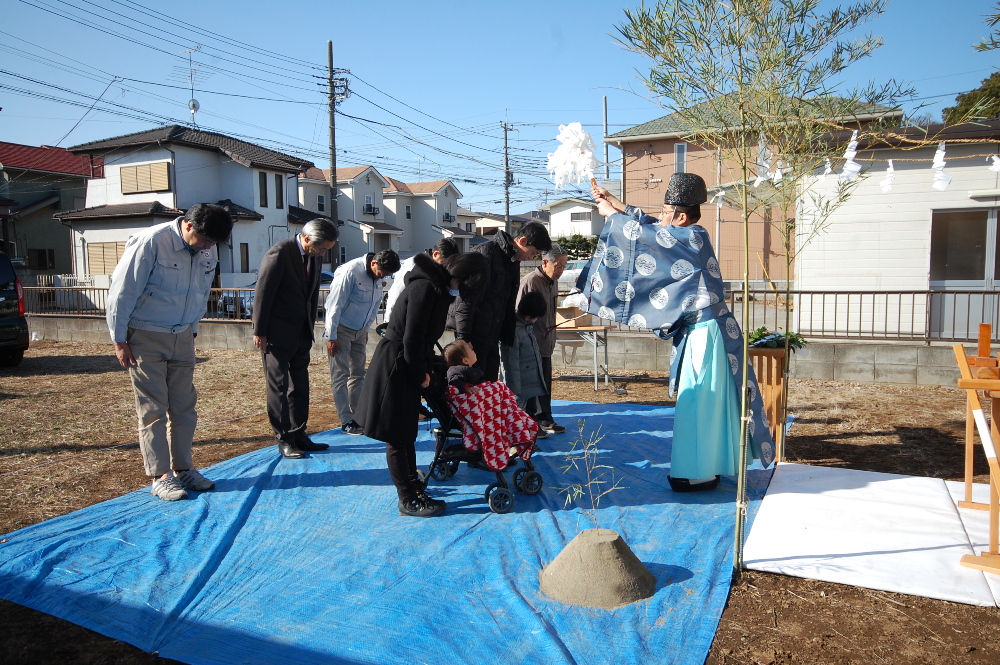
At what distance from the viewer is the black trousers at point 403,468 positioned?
12.5ft

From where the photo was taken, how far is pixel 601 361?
31.7ft

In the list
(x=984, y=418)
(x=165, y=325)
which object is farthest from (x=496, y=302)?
(x=984, y=418)

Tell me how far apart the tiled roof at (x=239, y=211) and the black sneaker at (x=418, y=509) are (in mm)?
23711

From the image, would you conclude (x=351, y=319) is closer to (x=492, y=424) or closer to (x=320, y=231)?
(x=320, y=231)

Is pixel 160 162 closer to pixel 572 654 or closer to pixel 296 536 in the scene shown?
pixel 296 536

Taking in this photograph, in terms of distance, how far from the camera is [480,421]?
4035 millimetres

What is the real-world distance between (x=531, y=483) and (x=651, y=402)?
134 inches

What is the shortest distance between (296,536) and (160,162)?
25534mm

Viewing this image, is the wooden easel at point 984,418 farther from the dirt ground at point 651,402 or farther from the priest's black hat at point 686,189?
the priest's black hat at point 686,189

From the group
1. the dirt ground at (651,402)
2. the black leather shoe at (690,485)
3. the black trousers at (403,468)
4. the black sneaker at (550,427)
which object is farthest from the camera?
the black sneaker at (550,427)

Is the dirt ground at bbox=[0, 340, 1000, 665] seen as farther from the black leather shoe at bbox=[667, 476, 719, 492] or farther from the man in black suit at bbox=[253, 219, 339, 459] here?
the black leather shoe at bbox=[667, 476, 719, 492]

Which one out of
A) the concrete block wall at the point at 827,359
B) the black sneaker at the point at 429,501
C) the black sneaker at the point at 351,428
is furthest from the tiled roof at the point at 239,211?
the black sneaker at the point at 429,501

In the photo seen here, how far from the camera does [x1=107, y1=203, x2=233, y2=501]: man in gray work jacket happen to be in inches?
156

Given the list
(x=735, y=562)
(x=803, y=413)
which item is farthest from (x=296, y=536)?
(x=803, y=413)
